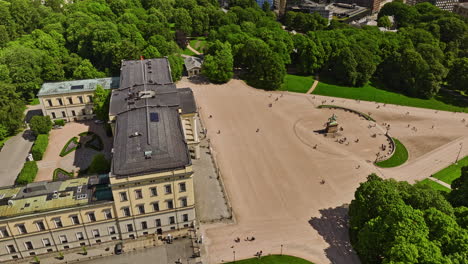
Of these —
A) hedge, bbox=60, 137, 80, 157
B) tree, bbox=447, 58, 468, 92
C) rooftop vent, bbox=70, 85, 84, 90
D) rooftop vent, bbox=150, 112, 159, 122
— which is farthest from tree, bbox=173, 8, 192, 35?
tree, bbox=447, 58, 468, 92

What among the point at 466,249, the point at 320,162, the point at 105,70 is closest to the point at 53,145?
the point at 105,70

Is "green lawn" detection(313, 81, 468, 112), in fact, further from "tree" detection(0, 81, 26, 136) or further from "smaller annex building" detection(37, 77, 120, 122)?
"tree" detection(0, 81, 26, 136)

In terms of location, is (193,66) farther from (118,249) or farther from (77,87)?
(118,249)

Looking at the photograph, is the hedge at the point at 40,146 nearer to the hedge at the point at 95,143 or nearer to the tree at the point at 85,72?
the hedge at the point at 95,143

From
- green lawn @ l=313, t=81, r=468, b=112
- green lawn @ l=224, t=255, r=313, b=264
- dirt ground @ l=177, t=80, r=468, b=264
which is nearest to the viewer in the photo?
green lawn @ l=224, t=255, r=313, b=264

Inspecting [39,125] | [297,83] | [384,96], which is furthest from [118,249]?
[384,96]

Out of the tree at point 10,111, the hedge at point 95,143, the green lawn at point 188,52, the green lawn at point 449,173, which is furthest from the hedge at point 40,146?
the green lawn at point 449,173
